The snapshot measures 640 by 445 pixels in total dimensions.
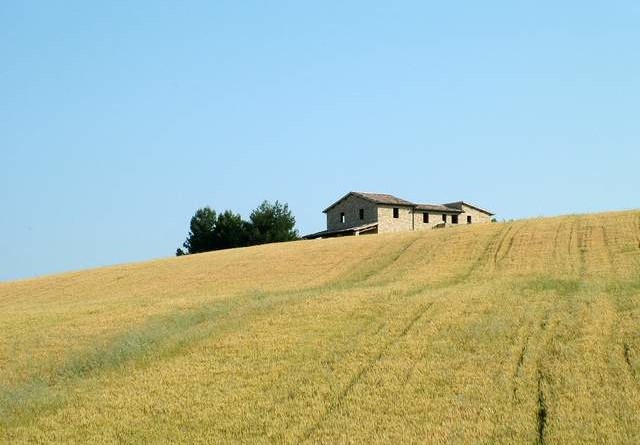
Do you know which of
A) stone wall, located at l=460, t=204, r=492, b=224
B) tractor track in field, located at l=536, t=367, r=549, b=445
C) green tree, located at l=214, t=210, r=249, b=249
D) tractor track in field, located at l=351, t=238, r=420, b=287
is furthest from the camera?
green tree, located at l=214, t=210, r=249, b=249

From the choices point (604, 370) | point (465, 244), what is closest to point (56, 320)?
point (604, 370)

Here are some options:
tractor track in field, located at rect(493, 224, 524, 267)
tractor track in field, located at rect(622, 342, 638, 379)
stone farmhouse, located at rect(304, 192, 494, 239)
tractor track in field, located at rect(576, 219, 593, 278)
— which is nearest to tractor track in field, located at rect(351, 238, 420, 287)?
tractor track in field, located at rect(493, 224, 524, 267)

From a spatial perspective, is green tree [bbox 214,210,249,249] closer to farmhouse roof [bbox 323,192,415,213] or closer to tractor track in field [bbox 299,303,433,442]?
farmhouse roof [bbox 323,192,415,213]

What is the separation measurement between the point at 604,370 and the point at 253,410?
8604 mm

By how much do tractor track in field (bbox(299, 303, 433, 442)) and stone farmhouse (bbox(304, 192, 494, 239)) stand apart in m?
53.7

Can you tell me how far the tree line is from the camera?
101m

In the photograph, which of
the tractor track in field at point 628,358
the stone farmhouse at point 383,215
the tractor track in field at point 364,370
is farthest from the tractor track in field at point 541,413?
the stone farmhouse at point 383,215

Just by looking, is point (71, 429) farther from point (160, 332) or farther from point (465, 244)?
point (465, 244)

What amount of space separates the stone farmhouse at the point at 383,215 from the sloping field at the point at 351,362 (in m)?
42.2

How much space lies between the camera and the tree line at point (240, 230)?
101 meters

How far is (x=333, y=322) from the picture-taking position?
84.6 feet

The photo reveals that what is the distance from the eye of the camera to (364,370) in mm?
20344

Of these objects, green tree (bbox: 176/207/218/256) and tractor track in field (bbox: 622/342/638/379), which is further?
green tree (bbox: 176/207/218/256)

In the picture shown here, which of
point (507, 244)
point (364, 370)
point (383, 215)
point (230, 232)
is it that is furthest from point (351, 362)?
point (230, 232)
